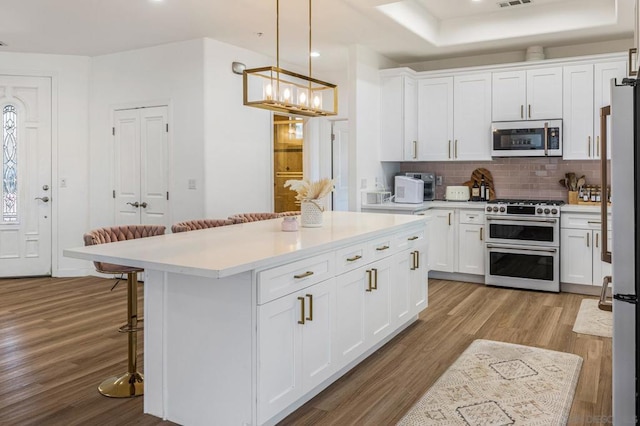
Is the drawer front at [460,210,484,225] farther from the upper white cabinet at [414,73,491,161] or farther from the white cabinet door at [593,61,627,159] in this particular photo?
the white cabinet door at [593,61,627,159]

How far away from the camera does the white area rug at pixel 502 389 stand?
8.84ft

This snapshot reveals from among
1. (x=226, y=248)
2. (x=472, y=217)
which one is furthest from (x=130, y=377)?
(x=472, y=217)

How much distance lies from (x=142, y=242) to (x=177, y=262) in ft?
2.33

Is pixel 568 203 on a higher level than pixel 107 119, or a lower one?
lower

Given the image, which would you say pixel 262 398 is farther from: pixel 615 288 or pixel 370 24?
pixel 370 24

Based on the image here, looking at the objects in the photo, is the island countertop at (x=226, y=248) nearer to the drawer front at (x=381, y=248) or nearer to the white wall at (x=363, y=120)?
the drawer front at (x=381, y=248)

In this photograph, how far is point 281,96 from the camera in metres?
3.64

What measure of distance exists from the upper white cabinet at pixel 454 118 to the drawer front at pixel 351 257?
3307 mm

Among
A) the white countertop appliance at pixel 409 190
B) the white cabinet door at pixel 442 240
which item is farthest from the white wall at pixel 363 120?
the white cabinet door at pixel 442 240

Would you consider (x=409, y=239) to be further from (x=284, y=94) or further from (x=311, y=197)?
(x=284, y=94)

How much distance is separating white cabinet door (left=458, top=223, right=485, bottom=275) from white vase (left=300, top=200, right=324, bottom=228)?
9.37ft

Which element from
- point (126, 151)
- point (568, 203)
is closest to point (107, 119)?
point (126, 151)

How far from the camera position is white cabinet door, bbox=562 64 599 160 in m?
5.53

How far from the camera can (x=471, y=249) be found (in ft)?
19.6
